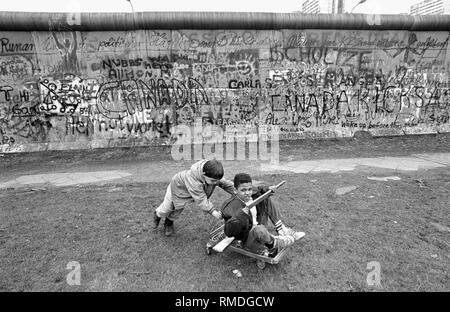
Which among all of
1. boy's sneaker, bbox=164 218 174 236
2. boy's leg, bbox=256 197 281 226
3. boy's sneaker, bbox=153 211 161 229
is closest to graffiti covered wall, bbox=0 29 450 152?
boy's sneaker, bbox=153 211 161 229

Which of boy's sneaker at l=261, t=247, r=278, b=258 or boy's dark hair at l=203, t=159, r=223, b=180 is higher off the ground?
boy's dark hair at l=203, t=159, r=223, b=180

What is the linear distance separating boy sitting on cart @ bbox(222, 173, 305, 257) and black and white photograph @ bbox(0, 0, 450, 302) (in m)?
0.03

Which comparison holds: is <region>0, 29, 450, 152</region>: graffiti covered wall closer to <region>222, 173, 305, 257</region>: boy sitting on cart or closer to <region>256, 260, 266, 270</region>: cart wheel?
<region>222, 173, 305, 257</region>: boy sitting on cart

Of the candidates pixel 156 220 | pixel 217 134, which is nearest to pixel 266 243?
pixel 156 220

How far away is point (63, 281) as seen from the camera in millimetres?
2734

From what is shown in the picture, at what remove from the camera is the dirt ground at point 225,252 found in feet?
8.86

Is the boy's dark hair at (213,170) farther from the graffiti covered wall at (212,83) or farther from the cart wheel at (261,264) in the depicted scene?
the graffiti covered wall at (212,83)

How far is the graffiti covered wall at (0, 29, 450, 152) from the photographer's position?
7086 millimetres

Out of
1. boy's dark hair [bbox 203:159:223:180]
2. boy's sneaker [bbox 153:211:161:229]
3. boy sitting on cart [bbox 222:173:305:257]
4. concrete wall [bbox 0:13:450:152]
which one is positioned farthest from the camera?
concrete wall [bbox 0:13:450:152]

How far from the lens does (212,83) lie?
7516 millimetres

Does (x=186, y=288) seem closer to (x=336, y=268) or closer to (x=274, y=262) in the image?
(x=274, y=262)

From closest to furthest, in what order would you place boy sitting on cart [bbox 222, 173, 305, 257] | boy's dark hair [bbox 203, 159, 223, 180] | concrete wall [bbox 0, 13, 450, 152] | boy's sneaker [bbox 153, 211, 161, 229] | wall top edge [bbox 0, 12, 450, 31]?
boy sitting on cart [bbox 222, 173, 305, 257] < boy's dark hair [bbox 203, 159, 223, 180] < boy's sneaker [bbox 153, 211, 161, 229] < wall top edge [bbox 0, 12, 450, 31] < concrete wall [bbox 0, 13, 450, 152]
